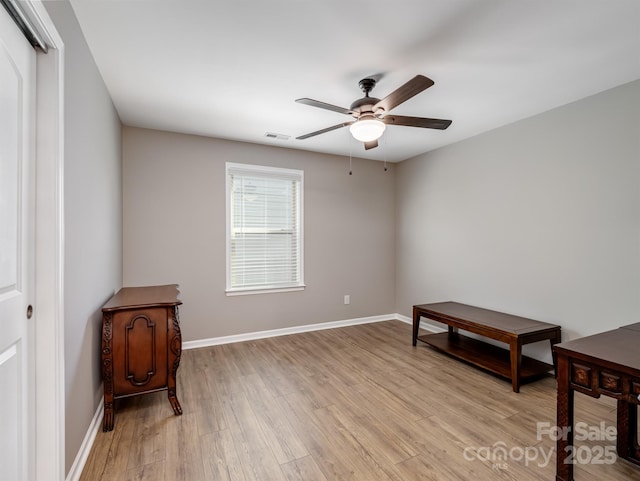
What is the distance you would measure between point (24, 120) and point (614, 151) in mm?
3858

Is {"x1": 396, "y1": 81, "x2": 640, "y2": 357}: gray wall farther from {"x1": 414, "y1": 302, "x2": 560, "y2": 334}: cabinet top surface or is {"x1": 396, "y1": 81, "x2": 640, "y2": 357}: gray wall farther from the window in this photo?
the window

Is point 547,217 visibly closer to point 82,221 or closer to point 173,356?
point 173,356

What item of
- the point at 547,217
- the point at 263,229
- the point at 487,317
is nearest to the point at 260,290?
the point at 263,229

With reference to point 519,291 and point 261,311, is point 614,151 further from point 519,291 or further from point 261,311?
point 261,311

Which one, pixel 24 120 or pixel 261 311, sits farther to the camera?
pixel 261 311

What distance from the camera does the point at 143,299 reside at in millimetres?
2340

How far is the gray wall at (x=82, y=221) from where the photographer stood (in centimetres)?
154

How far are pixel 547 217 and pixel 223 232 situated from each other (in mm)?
3495

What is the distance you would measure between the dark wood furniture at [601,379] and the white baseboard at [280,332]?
2994 mm

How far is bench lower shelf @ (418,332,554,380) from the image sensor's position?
2754 millimetres

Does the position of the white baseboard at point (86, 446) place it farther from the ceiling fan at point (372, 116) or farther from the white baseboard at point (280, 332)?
the ceiling fan at point (372, 116)

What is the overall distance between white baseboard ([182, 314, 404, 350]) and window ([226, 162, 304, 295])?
1.81 ft

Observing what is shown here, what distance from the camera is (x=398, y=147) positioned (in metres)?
4.07

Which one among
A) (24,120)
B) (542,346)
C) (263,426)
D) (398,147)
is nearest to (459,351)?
(542,346)
